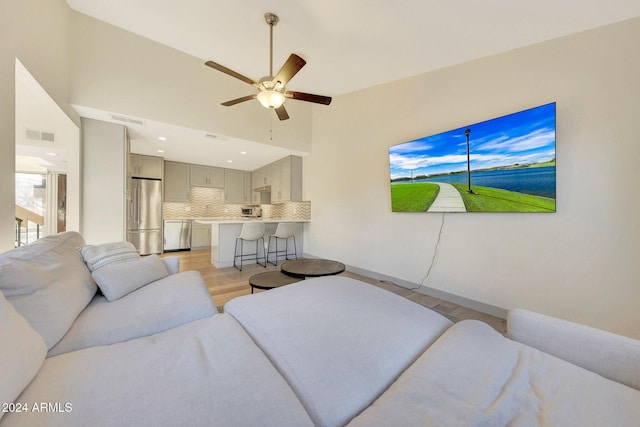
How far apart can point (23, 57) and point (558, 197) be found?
448 centimetres

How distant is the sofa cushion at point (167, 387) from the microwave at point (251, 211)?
5.86 m

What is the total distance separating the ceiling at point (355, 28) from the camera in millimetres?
1765

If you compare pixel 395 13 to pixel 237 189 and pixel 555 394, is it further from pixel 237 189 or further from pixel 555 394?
pixel 237 189

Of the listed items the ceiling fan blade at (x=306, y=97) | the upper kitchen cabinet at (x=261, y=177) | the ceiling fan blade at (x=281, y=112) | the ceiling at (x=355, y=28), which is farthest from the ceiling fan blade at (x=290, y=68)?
the upper kitchen cabinet at (x=261, y=177)

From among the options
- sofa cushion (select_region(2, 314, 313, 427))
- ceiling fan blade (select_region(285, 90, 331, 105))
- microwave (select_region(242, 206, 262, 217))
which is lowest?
sofa cushion (select_region(2, 314, 313, 427))

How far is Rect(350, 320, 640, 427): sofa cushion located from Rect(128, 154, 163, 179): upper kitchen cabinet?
6078mm

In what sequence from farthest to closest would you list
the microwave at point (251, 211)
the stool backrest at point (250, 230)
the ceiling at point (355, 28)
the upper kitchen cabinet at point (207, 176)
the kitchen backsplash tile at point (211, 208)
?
the microwave at point (251, 211)
the upper kitchen cabinet at point (207, 176)
the kitchen backsplash tile at point (211, 208)
the stool backrest at point (250, 230)
the ceiling at point (355, 28)

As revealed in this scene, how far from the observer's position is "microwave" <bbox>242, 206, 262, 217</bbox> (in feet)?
21.5

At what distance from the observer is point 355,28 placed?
2.24 meters

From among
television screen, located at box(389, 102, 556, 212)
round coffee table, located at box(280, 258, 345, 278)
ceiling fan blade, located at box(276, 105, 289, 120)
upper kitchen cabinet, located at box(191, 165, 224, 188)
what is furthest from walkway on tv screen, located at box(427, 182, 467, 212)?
upper kitchen cabinet, located at box(191, 165, 224, 188)

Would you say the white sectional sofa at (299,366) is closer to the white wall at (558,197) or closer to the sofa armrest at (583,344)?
the sofa armrest at (583,344)

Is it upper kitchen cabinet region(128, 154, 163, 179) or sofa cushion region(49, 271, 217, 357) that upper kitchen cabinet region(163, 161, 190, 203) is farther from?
sofa cushion region(49, 271, 217, 357)

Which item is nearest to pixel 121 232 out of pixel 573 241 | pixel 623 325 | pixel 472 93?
pixel 472 93

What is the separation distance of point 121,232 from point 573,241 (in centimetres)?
512
